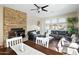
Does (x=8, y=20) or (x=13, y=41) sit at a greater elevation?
Result: (x=8, y=20)

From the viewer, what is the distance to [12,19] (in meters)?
1.83

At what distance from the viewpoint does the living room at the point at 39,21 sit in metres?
1.80

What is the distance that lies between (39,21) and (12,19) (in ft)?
1.34

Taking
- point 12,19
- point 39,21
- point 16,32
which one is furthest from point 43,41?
point 12,19

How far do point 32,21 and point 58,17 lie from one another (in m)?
0.40

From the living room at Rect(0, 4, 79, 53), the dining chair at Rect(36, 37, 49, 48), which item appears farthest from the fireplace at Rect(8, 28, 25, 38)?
the dining chair at Rect(36, 37, 49, 48)

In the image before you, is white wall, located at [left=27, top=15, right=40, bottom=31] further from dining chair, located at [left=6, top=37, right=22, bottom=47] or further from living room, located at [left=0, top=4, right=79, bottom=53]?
dining chair, located at [left=6, top=37, right=22, bottom=47]

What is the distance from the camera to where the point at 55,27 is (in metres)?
1.88

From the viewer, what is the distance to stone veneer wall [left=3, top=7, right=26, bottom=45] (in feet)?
5.89

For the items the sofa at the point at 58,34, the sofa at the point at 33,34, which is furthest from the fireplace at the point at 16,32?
the sofa at the point at 58,34

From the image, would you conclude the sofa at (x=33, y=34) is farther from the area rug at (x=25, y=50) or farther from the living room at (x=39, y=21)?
the area rug at (x=25, y=50)

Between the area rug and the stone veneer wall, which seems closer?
the stone veneer wall

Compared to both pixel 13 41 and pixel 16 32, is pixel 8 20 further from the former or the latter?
pixel 13 41
